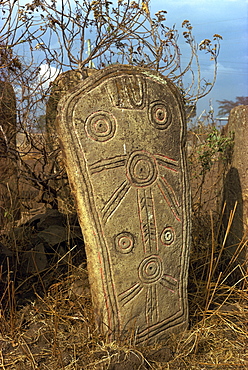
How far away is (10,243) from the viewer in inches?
114

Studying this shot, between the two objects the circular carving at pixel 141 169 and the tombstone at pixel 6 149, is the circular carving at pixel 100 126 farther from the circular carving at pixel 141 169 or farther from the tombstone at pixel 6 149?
the tombstone at pixel 6 149

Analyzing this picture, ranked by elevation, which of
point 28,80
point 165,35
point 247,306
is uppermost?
point 165,35

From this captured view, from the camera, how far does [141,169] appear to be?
6.35 ft

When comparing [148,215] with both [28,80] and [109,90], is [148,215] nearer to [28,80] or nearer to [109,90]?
[109,90]

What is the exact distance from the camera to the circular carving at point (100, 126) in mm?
1848

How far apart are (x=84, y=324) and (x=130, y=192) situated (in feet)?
2.57

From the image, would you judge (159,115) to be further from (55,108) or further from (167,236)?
(55,108)

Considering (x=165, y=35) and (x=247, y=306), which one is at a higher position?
(x=165, y=35)

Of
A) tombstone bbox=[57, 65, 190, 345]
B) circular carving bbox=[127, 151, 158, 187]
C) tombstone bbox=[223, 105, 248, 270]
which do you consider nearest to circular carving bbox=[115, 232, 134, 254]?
tombstone bbox=[57, 65, 190, 345]

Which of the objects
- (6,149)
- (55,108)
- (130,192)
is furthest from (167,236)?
(55,108)

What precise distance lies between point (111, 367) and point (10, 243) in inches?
54.7

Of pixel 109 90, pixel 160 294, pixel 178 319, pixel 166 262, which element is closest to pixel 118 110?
pixel 109 90

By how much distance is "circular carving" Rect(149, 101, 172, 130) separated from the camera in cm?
197

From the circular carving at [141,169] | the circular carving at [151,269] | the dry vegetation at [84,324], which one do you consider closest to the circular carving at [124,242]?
the circular carving at [151,269]
